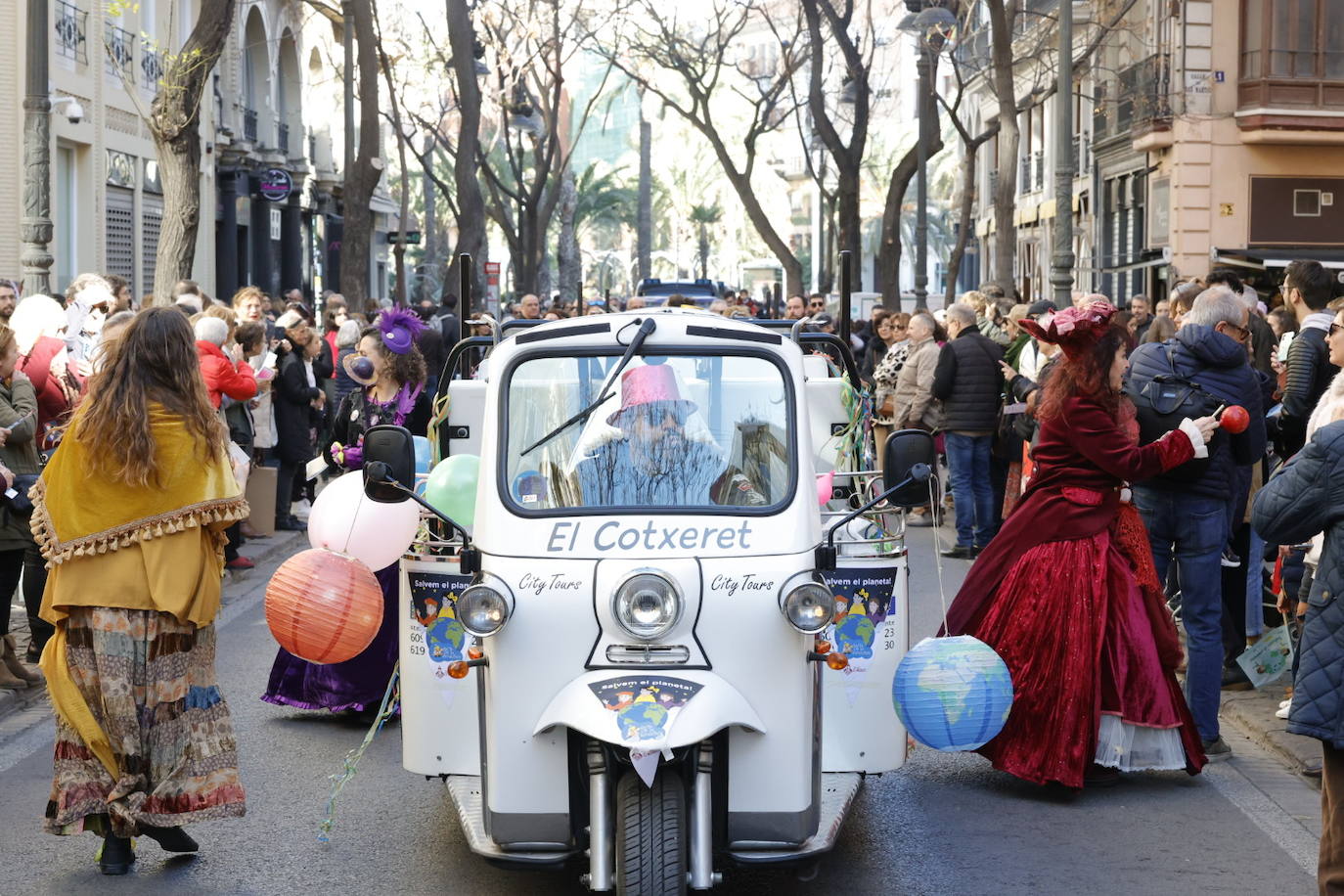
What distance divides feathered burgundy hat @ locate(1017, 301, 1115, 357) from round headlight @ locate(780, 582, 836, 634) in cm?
242

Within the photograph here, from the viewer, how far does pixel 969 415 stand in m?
14.2

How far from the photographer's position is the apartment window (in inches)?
1232

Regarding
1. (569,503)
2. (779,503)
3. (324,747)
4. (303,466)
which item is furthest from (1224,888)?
(303,466)

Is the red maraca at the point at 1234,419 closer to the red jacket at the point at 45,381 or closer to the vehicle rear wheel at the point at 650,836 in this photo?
the vehicle rear wheel at the point at 650,836

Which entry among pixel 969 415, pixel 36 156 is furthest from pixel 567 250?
pixel 969 415

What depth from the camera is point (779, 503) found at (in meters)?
5.57

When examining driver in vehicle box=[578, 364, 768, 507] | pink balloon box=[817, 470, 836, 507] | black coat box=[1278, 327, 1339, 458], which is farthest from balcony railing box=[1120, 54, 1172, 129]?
driver in vehicle box=[578, 364, 768, 507]

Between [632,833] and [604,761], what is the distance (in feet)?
0.73

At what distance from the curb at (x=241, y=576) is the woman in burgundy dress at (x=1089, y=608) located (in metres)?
4.75

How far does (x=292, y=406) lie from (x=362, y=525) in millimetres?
8558

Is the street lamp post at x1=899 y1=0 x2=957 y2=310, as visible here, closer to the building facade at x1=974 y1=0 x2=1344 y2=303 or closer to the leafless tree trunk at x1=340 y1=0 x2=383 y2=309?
the building facade at x1=974 y1=0 x2=1344 y2=303

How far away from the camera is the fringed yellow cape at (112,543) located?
20.0 feet

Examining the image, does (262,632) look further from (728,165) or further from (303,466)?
(728,165)

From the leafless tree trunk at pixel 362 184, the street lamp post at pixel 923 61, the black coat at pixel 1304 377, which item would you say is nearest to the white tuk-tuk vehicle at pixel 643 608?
the black coat at pixel 1304 377
